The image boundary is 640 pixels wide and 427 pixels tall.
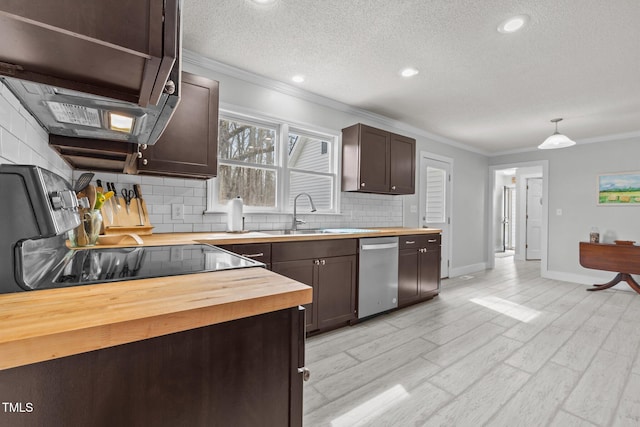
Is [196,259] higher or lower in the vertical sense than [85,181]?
lower

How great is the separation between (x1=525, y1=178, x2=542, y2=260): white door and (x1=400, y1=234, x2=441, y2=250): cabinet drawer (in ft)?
16.9

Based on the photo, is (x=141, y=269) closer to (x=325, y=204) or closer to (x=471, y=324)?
(x=325, y=204)

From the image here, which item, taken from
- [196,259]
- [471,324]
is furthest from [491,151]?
[196,259]

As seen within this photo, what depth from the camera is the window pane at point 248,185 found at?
2.81m

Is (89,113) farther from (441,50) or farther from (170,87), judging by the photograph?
(441,50)

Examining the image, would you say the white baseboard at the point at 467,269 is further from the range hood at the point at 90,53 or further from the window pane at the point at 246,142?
the range hood at the point at 90,53

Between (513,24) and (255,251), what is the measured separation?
2.43 metres

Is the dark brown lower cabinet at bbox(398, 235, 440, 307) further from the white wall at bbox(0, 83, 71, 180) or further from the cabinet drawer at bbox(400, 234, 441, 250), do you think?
the white wall at bbox(0, 83, 71, 180)

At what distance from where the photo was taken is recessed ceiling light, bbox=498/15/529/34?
6.48 feet

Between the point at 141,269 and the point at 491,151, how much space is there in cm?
668

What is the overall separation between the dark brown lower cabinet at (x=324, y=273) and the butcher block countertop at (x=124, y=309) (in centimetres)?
147

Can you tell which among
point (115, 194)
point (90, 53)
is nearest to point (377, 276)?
point (115, 194)

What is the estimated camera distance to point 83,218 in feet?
4.86

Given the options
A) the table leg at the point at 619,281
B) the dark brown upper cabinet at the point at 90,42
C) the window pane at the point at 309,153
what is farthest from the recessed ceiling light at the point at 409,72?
the table leg at the point at 619,281
